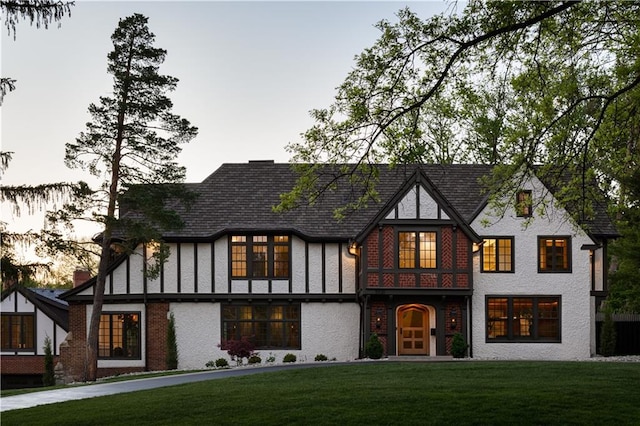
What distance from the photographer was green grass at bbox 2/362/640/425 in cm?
1524

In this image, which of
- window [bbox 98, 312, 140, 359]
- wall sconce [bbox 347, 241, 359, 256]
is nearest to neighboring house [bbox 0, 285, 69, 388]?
window [bbox 98, 312, 140, 359]

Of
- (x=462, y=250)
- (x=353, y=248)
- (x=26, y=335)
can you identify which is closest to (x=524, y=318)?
(x=462, y=250)

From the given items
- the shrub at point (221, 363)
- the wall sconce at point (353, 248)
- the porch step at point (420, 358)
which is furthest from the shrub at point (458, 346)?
the shrub at point (221, 363)

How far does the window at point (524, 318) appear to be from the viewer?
108ft

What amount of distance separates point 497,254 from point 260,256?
30.7 ft

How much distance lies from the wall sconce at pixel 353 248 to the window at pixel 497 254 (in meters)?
4.98

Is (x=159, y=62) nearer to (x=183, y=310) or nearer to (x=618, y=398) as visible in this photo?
(x=183, y=310)

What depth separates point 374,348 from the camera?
30.8 metres

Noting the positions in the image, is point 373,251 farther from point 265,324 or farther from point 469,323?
point 265,324

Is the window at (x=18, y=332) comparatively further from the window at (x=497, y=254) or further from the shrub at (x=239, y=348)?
the window at (x=497, y=254)

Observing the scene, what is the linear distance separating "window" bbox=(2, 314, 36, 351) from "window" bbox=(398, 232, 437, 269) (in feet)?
57.6

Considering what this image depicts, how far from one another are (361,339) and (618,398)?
55.0ft

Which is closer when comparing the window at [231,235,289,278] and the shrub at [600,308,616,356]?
the window at [231,235,289,278]

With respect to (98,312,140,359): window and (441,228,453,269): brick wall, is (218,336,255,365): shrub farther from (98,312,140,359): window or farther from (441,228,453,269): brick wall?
(441,228,453,269): brick wall
